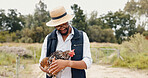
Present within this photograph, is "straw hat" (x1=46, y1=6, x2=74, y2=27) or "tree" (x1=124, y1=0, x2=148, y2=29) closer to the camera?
"straw hat" (x1=46, y1=6, x2=74, y2=27)

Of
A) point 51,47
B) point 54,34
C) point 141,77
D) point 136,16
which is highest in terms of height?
point 136,16

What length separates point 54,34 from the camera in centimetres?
186

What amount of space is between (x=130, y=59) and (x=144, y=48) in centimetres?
183

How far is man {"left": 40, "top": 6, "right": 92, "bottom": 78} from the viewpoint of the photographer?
1.68m

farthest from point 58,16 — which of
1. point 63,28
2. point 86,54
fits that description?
point 86,54

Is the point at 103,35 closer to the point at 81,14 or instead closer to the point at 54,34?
the point at 81,14

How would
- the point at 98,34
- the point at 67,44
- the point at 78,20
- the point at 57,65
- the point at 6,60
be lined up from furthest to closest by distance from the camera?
the point at 98,34 → the point at 78,20 → the point at 6,60 → the point at 67,44 → the point at 57,65

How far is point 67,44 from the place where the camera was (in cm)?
182

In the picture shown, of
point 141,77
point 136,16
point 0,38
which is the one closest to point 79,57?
point 141,77

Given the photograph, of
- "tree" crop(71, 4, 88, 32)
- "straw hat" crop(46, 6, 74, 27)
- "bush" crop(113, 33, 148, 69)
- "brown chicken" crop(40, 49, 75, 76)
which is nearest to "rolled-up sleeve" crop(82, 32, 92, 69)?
"brown chicken" crop(40, 49, 75, 76)

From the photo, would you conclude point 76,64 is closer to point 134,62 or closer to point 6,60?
point 134,62

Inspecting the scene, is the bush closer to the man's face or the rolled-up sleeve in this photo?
the rolled-up sleeve

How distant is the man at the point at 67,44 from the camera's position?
168 cm

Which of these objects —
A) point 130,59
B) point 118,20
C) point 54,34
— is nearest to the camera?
point 54,34
